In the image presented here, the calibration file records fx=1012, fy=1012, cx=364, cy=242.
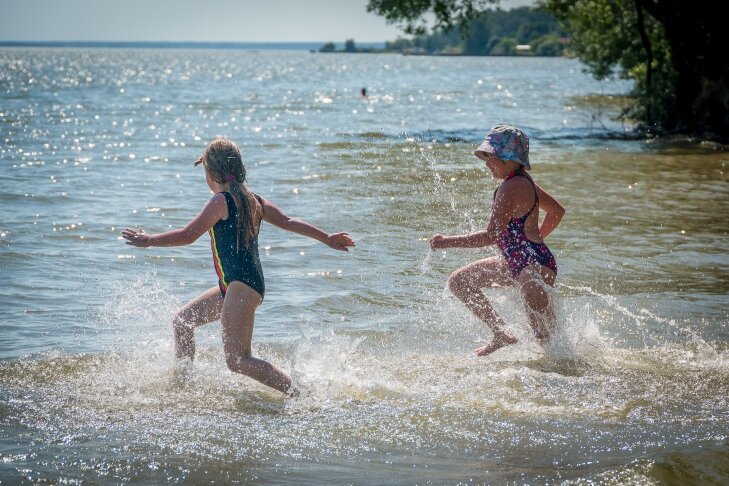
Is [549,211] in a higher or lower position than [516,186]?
lower

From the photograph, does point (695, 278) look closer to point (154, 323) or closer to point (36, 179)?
point (154, 323)

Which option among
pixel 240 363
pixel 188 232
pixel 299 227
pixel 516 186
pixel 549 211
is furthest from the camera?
pixel 549 211

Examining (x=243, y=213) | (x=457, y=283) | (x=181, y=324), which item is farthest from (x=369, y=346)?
(x=243, y=213)

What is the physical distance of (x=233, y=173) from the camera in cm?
609

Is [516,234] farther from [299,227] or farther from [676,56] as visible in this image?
[676,56]

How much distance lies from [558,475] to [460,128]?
89.3ft

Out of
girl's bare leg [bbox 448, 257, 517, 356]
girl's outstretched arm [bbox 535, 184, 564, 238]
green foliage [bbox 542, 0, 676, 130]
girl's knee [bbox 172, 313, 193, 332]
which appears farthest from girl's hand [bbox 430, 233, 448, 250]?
green foliage [bbox 542, 0, 676, 130]

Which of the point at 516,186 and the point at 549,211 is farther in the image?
the point at 549,211

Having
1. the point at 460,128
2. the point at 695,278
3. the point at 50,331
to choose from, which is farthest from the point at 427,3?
the point at 50,331

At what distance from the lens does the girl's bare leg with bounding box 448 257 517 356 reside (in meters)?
7.04

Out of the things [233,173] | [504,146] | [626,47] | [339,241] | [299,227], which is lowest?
[339,241]

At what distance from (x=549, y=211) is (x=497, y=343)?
996mm

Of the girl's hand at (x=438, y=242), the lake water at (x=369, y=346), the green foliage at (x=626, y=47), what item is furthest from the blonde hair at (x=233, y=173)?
the green foliage at (x=626, y=47)

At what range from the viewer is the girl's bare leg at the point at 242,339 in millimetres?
6055
